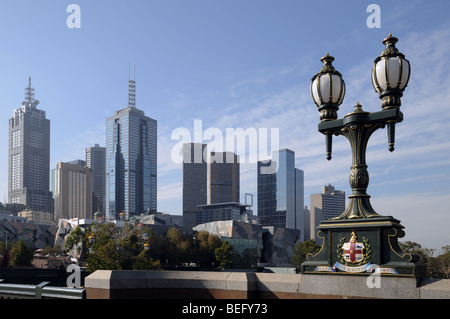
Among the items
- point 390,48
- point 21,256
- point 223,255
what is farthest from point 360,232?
point 223,255

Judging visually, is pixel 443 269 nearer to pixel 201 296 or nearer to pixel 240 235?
pixel 201 296

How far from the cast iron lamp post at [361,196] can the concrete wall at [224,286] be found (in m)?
0.35

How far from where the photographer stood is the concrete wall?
11219 millimetres

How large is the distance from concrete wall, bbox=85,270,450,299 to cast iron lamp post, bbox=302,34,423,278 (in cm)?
35

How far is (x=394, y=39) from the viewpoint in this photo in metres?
12.6

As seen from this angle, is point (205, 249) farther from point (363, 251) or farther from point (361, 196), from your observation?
point (363, 251)

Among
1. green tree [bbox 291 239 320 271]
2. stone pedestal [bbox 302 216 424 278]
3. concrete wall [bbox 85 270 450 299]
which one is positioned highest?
stone pedestal [bbox 302 216 424 278]

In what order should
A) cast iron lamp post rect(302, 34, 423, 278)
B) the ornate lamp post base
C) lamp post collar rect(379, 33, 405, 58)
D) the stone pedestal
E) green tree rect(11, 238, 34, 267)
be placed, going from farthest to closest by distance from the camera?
green tree rect(11, 238, 34, 267) < lamp post collar rect(379, 33, 405, 58) < cast iron lamp post rect(302, 34, 423, 278) < the ornate lamp post base < the stone pedestal

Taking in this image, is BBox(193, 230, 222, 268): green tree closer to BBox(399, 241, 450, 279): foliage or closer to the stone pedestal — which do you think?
BBox(399, 241, 450, 279): foliage

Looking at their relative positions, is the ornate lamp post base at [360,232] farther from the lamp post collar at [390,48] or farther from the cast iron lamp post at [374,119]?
Answer: the lamp post collar at [390,48]

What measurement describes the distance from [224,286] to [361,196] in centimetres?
411

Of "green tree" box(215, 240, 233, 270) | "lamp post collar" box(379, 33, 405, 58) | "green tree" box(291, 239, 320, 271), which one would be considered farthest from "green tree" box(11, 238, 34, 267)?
"lamp post collar" box(379, 33, 405, 58)

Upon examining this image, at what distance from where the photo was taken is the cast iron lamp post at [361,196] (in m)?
11.1
